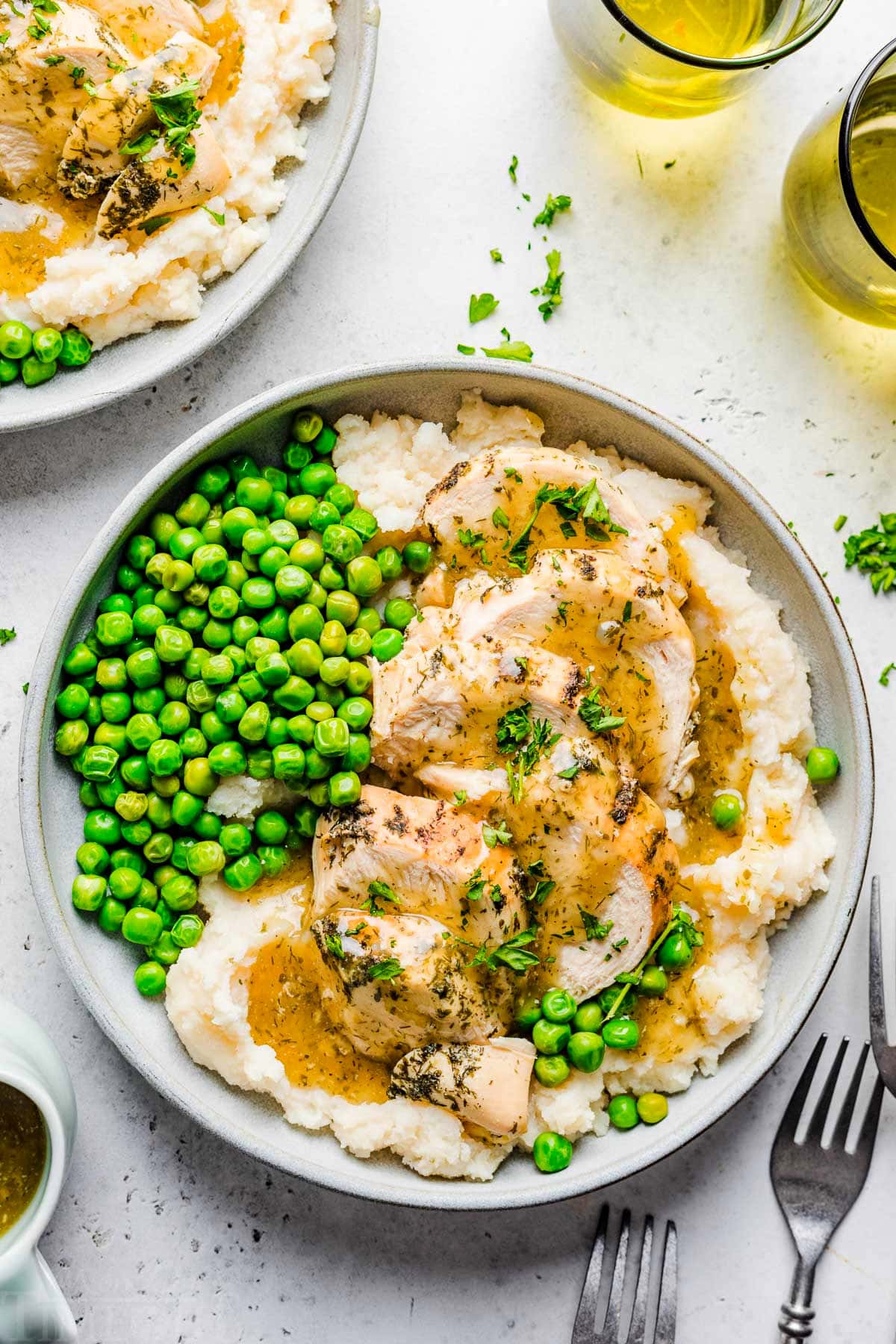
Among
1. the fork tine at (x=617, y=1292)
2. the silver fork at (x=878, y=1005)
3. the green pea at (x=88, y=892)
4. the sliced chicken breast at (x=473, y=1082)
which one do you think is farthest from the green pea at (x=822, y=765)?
the green pea at (x=88, y=892)

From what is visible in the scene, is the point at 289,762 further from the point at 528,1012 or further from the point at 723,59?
the point at 723,59

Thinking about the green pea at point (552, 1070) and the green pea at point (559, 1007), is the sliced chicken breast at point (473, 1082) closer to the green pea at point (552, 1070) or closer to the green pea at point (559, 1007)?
the green pea at point (552, 1070)

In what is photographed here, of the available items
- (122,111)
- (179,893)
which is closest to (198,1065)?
(179,893)

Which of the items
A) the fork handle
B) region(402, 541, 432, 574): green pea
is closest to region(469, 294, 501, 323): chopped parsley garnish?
region(402, 541, 432, 574): green pea

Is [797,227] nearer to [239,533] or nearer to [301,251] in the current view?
[301,251]

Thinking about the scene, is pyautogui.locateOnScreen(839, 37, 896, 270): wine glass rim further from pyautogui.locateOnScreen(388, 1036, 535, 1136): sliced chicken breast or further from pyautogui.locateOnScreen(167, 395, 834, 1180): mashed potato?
pyautogui.locateOnScreen(388, 1036, 535, 1136): sliced chicken breast

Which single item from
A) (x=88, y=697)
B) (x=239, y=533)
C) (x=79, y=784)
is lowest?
(x=79, y=784)

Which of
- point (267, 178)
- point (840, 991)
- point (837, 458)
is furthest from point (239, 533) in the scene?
point (840, 991)
